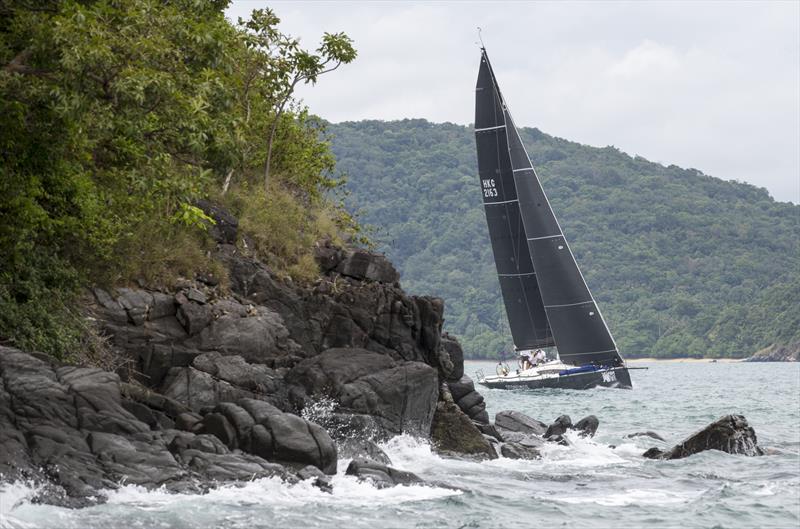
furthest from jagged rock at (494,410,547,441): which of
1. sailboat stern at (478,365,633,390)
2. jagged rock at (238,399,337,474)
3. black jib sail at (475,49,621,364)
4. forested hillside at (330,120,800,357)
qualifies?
forested hillside at (330,120,800,357)

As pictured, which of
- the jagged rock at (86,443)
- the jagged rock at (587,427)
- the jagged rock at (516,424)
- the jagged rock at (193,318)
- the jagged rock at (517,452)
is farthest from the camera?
the jagged rock at (587,427)

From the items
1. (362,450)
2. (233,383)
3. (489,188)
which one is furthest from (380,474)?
(489,188)

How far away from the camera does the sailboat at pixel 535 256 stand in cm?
6303

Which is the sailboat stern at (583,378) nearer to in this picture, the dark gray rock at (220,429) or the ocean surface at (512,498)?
the ocean surface at (512,498)

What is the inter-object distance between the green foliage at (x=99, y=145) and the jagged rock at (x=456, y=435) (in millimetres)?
6906

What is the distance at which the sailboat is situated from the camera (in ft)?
207

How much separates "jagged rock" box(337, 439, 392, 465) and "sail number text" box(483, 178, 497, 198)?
137ft

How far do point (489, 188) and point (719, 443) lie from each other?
118ft

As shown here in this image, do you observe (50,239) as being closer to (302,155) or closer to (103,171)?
(103,171)

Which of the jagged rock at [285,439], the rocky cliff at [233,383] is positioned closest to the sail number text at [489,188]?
the rocky cliff at [233,383]

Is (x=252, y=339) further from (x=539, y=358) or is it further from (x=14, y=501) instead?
(x=539, y=358)

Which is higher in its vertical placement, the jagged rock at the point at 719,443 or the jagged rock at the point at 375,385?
the jagged rock at the point at 375,385

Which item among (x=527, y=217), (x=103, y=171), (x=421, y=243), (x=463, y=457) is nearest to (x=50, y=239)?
(x=103, y=171)

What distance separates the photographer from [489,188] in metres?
64.8
